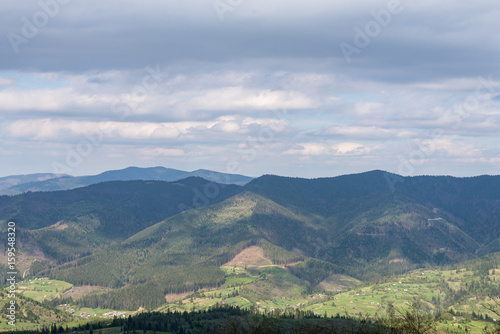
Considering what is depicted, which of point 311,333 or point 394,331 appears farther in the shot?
point 311,333

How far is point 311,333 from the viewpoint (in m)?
135

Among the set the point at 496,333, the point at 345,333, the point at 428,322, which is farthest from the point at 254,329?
the point at 496,333

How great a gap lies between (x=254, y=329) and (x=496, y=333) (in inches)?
2586


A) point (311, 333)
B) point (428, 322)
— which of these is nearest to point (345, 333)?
point (311, 333)

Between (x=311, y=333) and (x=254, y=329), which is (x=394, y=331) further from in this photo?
(x=254, y=329)

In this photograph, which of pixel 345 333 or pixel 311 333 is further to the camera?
pixel 345 333

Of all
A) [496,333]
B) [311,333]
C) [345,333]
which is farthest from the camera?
[345,333]

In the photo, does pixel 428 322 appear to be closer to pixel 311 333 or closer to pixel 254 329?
pixel 311 333

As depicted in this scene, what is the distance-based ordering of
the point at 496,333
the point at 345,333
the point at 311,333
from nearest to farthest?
the point at 496,333 < the point at 311,333 < the point at 345,333

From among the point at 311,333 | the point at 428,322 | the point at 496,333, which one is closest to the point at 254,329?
the point at 311,333

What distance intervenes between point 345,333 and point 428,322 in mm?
40926

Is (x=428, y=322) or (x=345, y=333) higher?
(x=428, y=322)

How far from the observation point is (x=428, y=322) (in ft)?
390

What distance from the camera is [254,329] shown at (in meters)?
142
